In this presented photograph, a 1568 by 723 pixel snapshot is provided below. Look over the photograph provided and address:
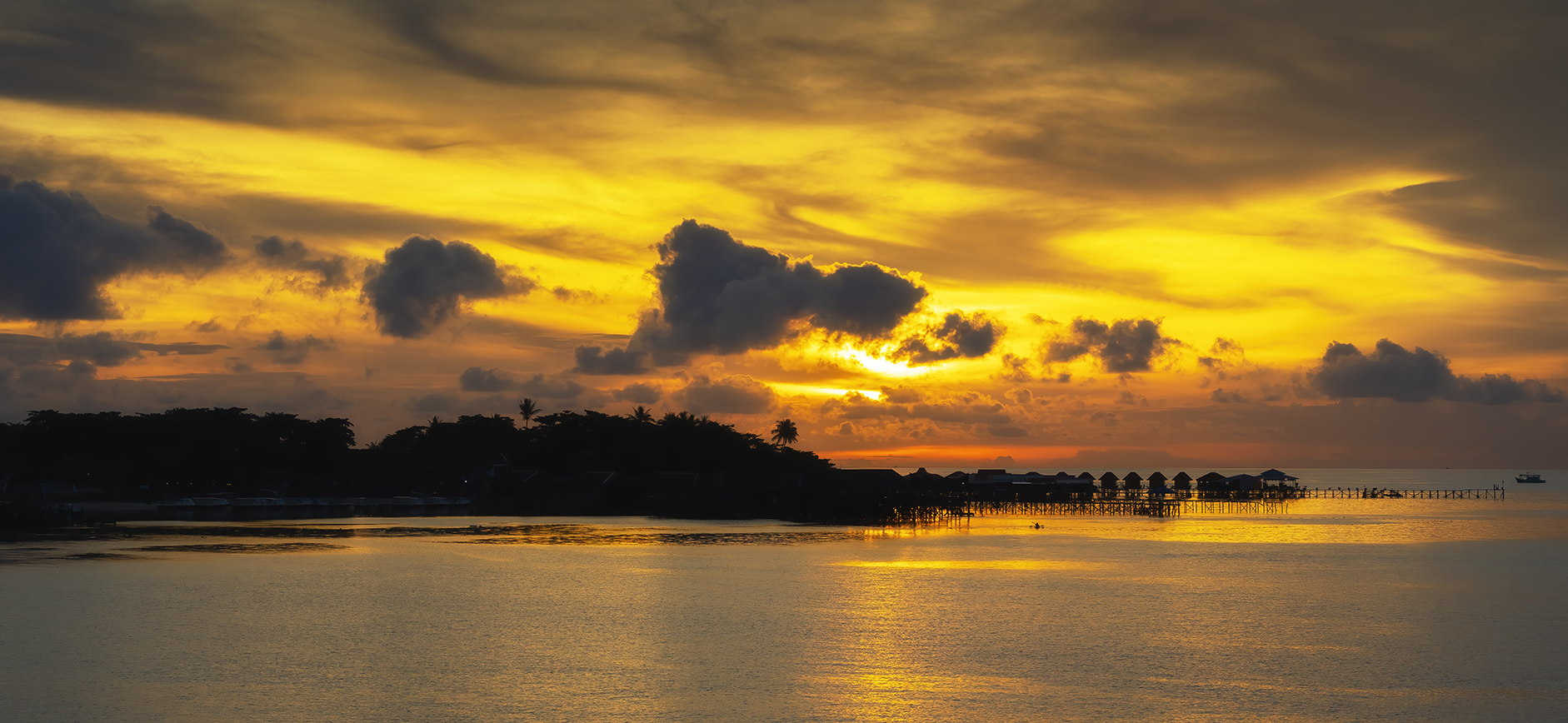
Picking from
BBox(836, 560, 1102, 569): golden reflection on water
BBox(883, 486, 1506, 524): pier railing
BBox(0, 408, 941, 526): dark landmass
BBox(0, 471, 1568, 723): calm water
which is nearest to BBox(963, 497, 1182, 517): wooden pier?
BBox(883, 486, 1506, 524): pier railing

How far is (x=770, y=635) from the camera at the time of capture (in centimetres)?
3481

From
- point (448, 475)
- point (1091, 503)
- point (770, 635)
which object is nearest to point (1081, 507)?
point (1091, 503)

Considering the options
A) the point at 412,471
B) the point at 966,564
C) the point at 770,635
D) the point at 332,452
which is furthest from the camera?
the point at 412,471

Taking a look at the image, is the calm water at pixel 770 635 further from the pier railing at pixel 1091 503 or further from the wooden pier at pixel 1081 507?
the wooden pier at pixel 1081 507

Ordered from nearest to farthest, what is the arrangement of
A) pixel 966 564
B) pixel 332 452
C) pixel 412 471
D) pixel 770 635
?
pixel 770 635
pixel 966 564
pixel 332 452
pixel 412 471

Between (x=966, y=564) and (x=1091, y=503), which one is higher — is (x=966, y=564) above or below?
below

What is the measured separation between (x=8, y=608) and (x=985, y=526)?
72546 mm

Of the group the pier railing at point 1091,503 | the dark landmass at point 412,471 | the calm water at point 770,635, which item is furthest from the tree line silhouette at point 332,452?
the calm water at point 770,635

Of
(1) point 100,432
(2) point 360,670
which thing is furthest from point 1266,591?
(1) point 100,432

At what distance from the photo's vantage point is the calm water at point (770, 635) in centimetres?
2591

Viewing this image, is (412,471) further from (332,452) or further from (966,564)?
(966,564)

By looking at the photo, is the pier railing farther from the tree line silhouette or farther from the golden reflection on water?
the golden reflection on water

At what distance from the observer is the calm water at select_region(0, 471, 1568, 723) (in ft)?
85.0

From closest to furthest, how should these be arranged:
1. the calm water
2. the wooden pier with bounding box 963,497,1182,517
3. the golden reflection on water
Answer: the calm water < the golden reflection on water < the wooden pier with bounding box 963,497,1182,517
